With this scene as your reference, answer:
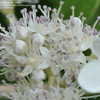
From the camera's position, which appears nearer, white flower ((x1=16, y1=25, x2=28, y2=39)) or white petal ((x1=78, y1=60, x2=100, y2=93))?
white petal ((x1=78, y1=60, x2=100, y2=93))

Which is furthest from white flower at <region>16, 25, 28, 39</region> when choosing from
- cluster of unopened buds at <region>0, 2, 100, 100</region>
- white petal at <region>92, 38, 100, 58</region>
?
white petal at <region>92, 38, 100, 58</region>

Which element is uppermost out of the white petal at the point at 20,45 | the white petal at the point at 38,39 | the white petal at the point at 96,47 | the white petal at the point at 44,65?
the white petal at the point at 38,39

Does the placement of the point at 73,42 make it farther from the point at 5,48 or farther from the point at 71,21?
the point at 5,48

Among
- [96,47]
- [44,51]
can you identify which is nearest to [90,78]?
[96,47]

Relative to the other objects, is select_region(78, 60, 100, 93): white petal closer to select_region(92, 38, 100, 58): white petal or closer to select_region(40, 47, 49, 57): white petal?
select_region(92, 38, 100, 58): white petal

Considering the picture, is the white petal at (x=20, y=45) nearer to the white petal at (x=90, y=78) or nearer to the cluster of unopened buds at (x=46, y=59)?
the cluster of unopened buds at (x=46, y=59)

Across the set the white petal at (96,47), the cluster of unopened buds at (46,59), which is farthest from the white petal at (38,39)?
the white petal at (96,47)

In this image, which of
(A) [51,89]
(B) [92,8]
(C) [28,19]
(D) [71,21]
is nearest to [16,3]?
(B) [92,8]
